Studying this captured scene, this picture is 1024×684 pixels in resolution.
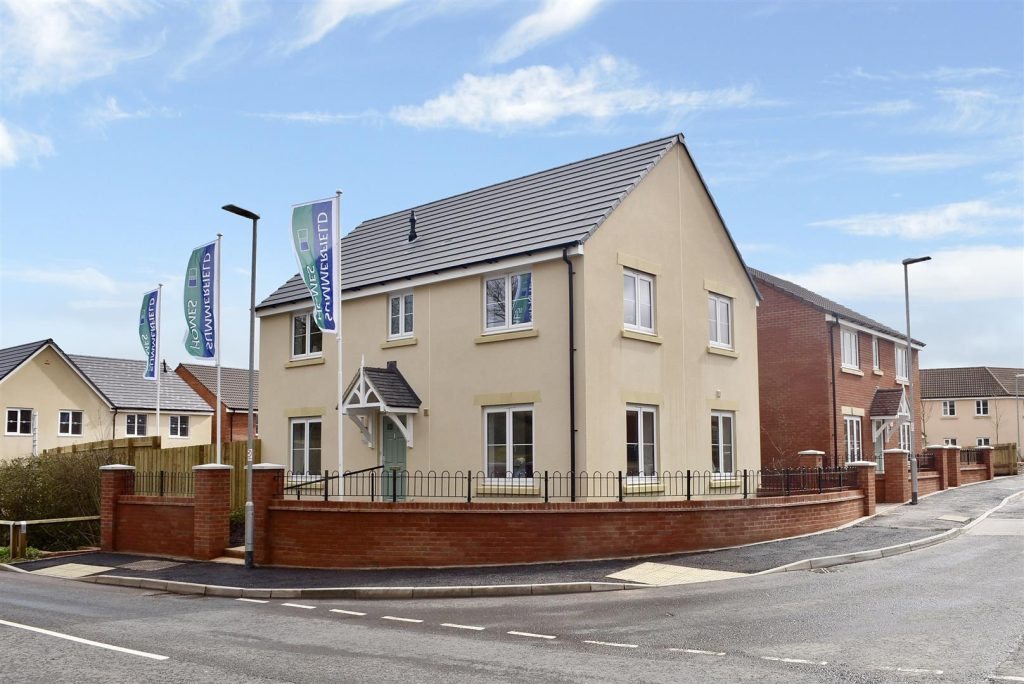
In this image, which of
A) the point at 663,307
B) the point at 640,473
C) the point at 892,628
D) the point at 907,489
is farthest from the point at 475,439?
the point at 907,489


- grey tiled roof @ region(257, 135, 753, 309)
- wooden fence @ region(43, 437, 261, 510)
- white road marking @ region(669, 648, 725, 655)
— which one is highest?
grey tiled roof @ region(257, 135, 753, 309)

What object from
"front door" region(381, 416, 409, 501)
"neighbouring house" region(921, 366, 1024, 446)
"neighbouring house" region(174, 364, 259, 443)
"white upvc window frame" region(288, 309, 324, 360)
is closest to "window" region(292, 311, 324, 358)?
"white upvc window frame" region(288, 309, 324, 360)

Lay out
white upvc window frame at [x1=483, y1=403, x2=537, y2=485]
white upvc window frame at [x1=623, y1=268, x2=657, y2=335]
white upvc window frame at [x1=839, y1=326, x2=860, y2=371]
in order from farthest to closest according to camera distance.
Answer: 1. white upvc window frame at [x1=839, y1=326, x2=860, y2=371]
2. white upvc window frame at [x1=623, y1=268, x2=657, y2=335]
3. white upvc window frame at [x1=483, y1=403, x2=537, y2=485]

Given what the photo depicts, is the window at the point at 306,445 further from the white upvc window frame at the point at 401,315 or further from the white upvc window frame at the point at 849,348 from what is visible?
the white upvc window frame at the point at 849,348

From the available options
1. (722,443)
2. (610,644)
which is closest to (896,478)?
(722,443)

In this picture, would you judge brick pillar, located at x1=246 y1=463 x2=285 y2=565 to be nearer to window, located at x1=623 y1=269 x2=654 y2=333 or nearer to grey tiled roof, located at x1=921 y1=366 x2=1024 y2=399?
window, located at x1=623 y1=269 x2=654 y2=333

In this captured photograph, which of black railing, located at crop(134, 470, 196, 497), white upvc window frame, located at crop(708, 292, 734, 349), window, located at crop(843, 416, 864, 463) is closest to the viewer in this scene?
black railing, located at crop(134, 470, 196, 497)

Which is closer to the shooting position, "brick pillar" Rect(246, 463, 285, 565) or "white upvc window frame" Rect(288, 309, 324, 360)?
"brick pillar" Rect(246, 463, 285, 565)

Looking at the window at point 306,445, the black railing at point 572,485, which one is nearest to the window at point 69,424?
the window at point 306,445

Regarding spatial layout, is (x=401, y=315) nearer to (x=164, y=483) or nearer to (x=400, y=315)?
(x=400, y=315)

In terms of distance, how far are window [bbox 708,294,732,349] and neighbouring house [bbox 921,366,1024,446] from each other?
49775mm

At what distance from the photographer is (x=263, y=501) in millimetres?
17219

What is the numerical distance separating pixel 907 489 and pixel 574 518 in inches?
564

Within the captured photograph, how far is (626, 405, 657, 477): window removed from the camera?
A: 1962cm
